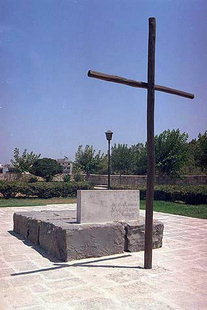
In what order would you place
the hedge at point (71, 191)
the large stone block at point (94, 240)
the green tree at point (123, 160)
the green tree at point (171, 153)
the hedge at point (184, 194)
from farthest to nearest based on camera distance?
the green tree at point (123, 160)
the green tree at point (171, 153)
the hedge at point (71, 191)
the hedge at point (184, 194)
the large stone block at point (94, 240)

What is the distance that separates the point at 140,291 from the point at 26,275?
5.80ft

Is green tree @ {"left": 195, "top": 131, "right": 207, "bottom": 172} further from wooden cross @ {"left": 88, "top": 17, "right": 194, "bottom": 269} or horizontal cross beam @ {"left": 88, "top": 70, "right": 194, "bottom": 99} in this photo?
wooden cross @ {"left": 88, "top": 17, "right": 194, "bottom": 269}

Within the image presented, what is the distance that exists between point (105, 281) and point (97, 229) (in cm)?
157

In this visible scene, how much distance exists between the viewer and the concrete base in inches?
232

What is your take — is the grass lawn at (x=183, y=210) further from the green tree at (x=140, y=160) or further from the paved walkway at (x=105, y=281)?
the green tree at (x=140, y=160)

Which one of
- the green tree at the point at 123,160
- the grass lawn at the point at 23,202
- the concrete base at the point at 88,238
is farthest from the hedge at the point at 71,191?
the green tree at the point at 123,160

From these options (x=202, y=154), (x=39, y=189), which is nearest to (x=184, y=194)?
(x=39, y=189)

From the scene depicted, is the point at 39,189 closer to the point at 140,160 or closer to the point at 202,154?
the point at 202,154

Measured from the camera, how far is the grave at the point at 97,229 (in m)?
5.96

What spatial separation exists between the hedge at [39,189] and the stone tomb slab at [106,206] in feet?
41.9

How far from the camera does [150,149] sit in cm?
545

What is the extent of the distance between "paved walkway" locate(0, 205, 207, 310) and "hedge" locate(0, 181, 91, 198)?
39.3 ft

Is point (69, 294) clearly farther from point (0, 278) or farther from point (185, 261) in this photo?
point (185, 261)

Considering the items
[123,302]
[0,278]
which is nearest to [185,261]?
[123,302]
